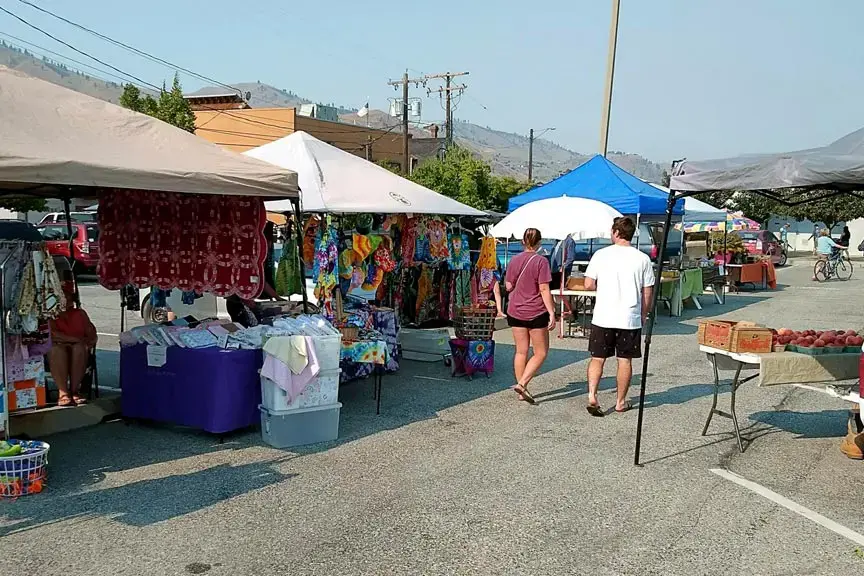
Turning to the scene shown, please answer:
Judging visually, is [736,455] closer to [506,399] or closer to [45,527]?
[506,399]

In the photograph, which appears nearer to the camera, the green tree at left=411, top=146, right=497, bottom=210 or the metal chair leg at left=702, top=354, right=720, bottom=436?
the metal chair leg at left=702, top=354, right=720, bottom=436

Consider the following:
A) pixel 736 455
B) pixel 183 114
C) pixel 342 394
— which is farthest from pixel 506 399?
pixel 183 114

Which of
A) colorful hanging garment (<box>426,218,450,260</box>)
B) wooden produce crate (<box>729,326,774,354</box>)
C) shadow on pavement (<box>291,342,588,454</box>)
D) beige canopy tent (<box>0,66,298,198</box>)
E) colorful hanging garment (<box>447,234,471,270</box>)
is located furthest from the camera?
colorful hanging garment (<box>447,234,471,270</box>)

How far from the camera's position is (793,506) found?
531 centimetres

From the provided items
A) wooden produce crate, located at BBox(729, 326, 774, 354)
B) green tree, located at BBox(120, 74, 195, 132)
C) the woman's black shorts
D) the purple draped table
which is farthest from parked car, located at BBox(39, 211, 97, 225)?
wooden produce crate, located at BBox(729, 326, 774, 354)

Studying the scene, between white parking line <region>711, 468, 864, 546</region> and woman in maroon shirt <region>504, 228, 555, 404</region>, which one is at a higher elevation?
woman in maroon shirt <region>504, 228, 555, 404</region>

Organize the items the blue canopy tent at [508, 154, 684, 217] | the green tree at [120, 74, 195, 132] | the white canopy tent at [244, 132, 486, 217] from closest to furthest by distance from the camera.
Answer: the white canopy tent at [244, 132, 486, 217] → the blue canopy tent at [508, 154, 684, 217] → the green tree at [120, 74, 195, 132]

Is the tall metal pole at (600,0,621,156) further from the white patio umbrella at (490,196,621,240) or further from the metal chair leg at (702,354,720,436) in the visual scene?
the metal chair leg at (702,354,720,436)

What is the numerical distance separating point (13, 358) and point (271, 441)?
2201 millimetres

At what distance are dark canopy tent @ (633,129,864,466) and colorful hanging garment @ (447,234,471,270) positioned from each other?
6.20 metres

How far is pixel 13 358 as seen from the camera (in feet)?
21.3

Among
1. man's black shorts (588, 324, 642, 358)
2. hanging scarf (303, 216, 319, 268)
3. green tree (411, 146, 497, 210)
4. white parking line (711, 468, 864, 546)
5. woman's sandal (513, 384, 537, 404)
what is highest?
green tree (411, 146, 497, 210)

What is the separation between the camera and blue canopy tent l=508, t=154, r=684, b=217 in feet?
47.0

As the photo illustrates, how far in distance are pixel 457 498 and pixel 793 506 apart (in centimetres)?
224
